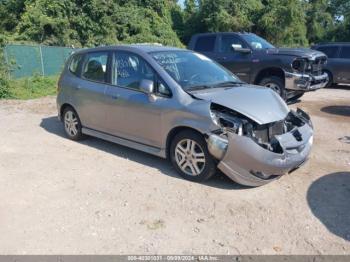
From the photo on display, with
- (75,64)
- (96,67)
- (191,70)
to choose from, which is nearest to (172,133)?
(191,70)

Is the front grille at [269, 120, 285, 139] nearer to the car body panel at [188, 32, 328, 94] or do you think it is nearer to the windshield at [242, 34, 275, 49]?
the car body panel at [188, 32, 328, 94]

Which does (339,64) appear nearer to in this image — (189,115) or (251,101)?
(251,101)

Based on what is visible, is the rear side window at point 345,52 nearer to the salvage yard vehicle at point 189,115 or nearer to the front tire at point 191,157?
the salvage yard vehicle at point 189,115

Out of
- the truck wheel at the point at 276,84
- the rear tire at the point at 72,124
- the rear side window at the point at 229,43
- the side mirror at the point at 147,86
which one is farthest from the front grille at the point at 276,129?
the rear side window at the point at 229,43

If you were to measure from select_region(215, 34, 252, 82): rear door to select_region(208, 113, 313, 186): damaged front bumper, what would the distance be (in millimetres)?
6323

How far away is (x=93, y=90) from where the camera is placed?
21.6ft

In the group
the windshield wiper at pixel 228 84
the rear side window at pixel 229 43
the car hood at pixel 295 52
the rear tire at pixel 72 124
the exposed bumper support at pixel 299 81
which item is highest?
the rear side window at pixel 229 43

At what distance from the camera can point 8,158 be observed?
20.8ft

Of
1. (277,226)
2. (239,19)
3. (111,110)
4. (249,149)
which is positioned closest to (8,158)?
(111,110)

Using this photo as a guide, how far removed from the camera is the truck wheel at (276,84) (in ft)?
33.9

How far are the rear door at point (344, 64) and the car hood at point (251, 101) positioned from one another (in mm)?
10277

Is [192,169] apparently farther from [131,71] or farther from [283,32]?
[283,32]

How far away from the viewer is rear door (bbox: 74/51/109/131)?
21.3ft

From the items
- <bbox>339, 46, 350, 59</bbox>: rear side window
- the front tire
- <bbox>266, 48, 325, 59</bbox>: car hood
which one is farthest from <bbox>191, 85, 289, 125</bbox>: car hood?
<bbox>339, 46, 350, 59</bbox>: rear side window
